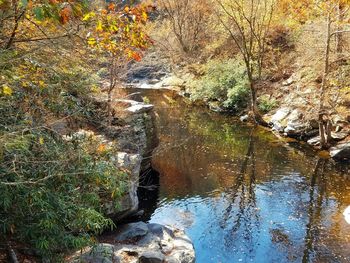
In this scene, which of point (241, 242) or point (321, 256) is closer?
point (321, 256)

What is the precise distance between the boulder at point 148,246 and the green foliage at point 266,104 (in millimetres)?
15046

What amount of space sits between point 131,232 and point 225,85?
18496mm

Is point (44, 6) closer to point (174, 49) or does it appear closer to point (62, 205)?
point (62, 205)

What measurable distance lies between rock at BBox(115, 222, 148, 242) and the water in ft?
5.44

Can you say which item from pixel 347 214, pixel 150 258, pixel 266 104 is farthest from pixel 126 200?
pixel 266 104

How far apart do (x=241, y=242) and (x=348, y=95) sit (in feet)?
38.4

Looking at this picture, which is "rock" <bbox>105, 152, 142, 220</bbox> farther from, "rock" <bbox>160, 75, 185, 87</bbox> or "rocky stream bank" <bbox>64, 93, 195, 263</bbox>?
"rock" <bbox>160, 75, 185, 87</bbox>

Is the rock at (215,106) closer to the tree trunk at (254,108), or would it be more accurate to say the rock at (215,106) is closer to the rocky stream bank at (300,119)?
the rocky stream bank at (300,119)

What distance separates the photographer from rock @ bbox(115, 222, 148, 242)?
9898mm

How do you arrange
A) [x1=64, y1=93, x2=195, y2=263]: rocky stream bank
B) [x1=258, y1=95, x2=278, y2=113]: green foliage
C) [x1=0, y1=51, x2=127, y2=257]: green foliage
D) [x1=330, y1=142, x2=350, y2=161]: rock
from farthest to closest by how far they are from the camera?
[x1=258, y1=95, x2=278, y2=113]: green foliage < [x1=330, y1=142, x2=350, y2=161]: rock < [x1=64, y1=93, x2=195, y2=263]: rocky stream bank < [x1=0, y1=51, x2=127, y2=257]: green foliage

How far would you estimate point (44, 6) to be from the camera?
4.14m

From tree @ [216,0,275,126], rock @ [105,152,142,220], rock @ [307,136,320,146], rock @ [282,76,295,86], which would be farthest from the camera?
rock @ [282,76,295,86]

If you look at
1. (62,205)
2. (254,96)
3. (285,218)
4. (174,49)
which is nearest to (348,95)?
(254,96)

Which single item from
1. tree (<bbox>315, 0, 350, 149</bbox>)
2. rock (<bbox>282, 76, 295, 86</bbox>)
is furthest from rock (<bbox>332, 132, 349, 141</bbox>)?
rock (<bbox>282, 76, 295, 86</bbox>)
